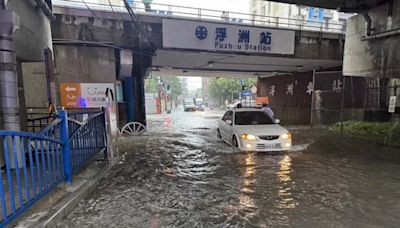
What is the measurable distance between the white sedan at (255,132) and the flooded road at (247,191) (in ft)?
0.94

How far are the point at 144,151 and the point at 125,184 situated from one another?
11.5 feet

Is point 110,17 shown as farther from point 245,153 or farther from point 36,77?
point 245,153

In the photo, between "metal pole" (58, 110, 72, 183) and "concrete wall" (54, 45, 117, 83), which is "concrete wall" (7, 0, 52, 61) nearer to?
"metal pole" (58, 110, 72, 183)

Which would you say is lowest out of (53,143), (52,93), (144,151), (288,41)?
(144,151)

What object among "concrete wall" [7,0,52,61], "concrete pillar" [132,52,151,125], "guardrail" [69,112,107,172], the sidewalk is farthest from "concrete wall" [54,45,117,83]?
the sidewalk

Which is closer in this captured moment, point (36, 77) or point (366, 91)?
point (36, 77)

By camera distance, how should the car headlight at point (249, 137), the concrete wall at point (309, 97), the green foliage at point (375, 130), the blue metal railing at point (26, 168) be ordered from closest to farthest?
the blue metal railing at point (26, 168) < the car headlight at point (249, 137) < the green foliage at point (375, 130) < the concrete wall at point (309, 97)

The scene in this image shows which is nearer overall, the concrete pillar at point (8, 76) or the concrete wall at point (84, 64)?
the concrete pillar at point (8, 76)

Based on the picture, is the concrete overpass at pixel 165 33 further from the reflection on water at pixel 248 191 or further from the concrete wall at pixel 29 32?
the reflection on water at pixel 248 191

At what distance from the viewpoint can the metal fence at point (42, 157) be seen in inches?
120

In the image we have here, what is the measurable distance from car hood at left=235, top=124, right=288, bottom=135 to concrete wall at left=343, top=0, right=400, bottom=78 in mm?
3464

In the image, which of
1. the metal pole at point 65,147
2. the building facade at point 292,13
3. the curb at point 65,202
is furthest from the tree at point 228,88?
the metal pole at point 65,147

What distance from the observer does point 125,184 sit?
5426 millimetres

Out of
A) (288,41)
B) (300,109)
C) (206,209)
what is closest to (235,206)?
(206,209)
